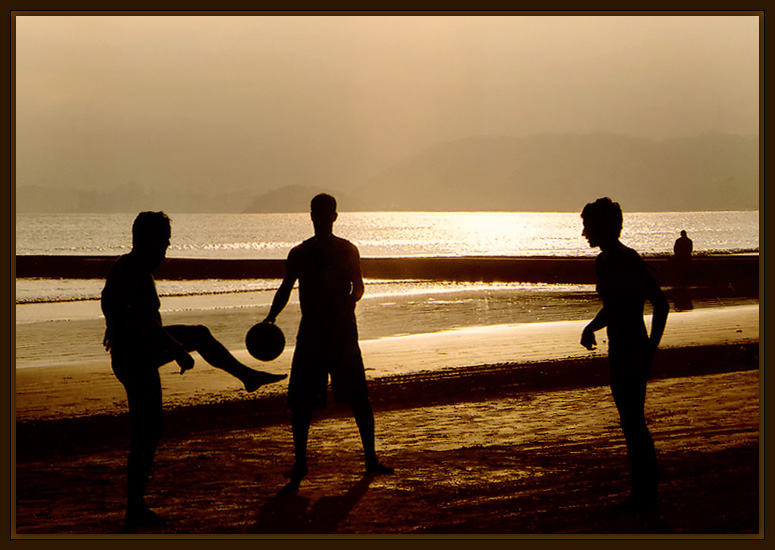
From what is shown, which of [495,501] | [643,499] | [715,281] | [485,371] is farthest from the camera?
[715,281]

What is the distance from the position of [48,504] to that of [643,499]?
147 inches

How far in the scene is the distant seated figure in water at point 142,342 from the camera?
4.87m

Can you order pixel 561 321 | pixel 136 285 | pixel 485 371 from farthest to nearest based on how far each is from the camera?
pixel 561 321 < pixel 485 371 < pixel 136 285

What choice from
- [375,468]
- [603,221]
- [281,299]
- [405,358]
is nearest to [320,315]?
[281,299]

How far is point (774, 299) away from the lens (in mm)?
5809

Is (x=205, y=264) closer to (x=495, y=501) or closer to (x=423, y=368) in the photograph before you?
(x=423, y=368)

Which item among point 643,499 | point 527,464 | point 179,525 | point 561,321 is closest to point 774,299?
point 643,499

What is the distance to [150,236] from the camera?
4.94m

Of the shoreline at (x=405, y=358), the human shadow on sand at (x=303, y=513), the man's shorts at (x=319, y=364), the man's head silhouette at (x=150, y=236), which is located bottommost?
the human shadow on sand at (x=303, y=513)

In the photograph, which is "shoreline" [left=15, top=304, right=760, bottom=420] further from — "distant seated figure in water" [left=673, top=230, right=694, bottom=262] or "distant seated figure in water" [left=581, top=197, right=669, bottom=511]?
"distant seated figure in water" [left=673, top=230, right=694, bottom=262]

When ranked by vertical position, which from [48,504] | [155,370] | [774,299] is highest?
[774,299]

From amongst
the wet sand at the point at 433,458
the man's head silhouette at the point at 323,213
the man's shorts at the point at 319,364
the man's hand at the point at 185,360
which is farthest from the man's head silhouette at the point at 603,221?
the man's hand at the point at 185,360

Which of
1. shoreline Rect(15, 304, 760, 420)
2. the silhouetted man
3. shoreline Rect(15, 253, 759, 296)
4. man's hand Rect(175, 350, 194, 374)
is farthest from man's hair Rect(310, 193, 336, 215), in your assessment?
shoreline Rect(15, 253, 759, 296)

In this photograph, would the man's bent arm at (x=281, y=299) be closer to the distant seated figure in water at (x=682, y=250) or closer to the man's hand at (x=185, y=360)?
the man's hand at (x=185, y=360)
